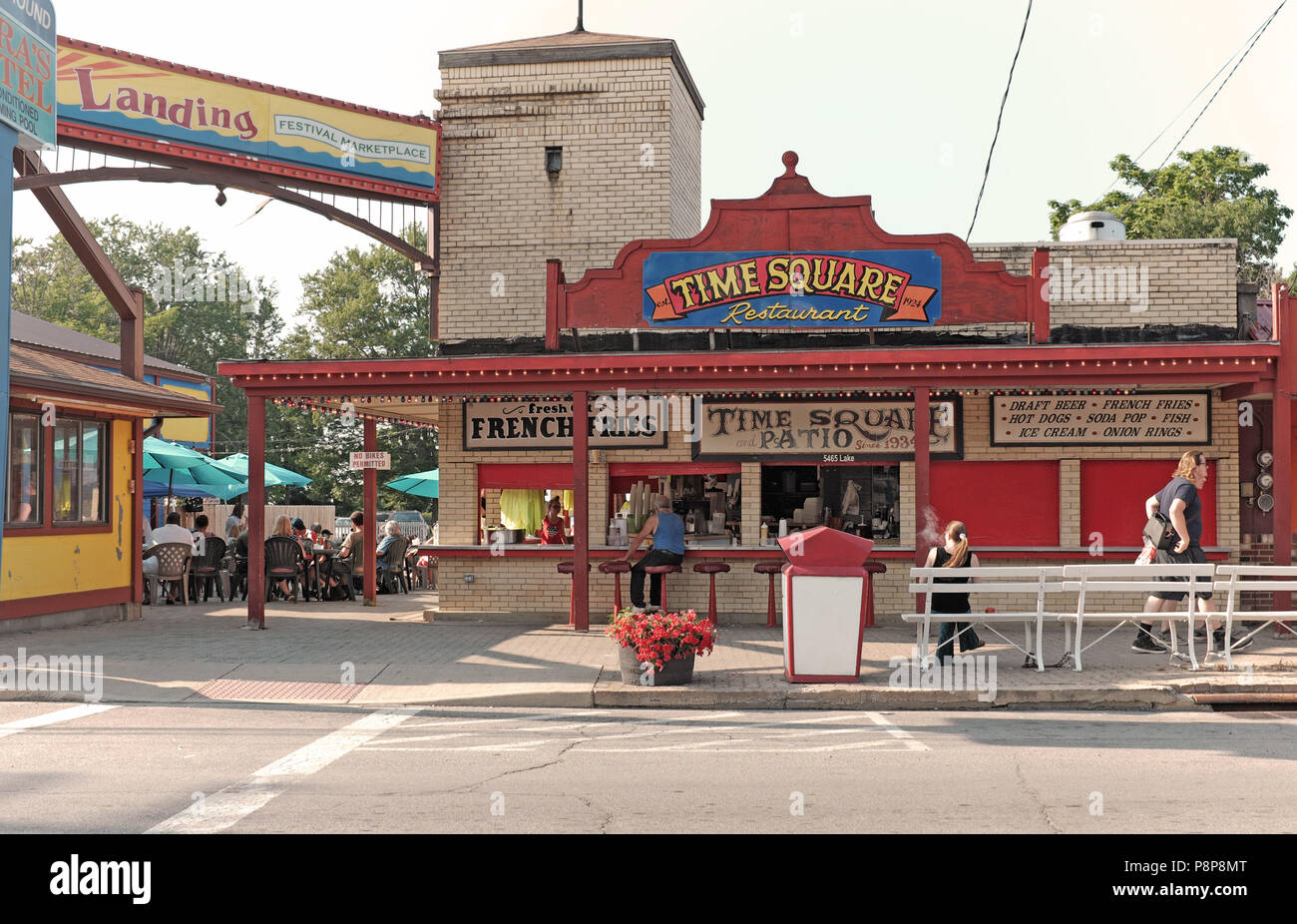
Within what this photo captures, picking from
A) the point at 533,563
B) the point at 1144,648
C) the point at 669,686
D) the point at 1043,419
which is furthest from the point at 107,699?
the point at 1043,419

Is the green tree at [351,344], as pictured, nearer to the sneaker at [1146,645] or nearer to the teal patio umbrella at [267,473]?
the teal patio umbrella at [267,473]

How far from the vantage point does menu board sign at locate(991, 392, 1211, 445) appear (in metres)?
15.8

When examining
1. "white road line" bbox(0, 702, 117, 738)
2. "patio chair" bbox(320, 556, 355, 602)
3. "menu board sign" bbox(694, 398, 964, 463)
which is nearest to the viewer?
"white road line" bbox(0, 702, 117, 738)

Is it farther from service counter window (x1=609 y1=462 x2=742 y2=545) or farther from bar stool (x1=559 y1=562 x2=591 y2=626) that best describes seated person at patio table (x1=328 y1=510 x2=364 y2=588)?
service counter window (x1=609 y1=462 x2=742 y2=545)

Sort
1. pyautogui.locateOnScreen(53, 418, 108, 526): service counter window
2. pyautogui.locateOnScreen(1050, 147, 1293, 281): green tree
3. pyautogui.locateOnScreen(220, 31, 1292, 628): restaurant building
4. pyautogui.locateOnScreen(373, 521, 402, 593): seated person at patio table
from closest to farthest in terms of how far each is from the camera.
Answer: pyautogui.locateOnScreen(220, 31, 1292, 628): restaurant building → pyautogui.locateOnScreen(53, 418, 108, 526): service counter window → pyautogui.locateOnScreen(373, 521, 402, 593): seated person at patio table → pyautogui.locateOnScreen(1050, 147, 1293, 281): green tree

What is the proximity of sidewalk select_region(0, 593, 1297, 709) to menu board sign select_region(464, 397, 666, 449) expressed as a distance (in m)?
2.68

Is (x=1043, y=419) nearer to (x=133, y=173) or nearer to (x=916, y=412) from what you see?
(x=916, y=412)

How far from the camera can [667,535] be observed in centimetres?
1531

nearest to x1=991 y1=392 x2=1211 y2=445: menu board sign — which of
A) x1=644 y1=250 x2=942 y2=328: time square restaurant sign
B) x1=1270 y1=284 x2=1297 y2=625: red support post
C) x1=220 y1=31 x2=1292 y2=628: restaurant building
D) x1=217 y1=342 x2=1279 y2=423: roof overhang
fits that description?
x1=220 y1=31 x2=1292 y2=628: restaurant building

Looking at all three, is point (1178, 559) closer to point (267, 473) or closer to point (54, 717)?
point (54, 717)

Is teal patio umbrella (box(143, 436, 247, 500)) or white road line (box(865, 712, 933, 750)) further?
teal patio umbrella (box(143, 436, 247, 500))

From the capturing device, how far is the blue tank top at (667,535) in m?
15.3

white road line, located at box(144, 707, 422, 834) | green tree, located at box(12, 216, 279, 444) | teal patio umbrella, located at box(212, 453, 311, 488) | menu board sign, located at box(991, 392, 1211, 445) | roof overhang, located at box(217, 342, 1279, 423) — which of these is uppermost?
green tree, located at box(12, 216, 279, 444)

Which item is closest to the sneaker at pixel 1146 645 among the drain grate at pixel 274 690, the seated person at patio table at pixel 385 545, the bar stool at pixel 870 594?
the bar stool at pixel 870 594
